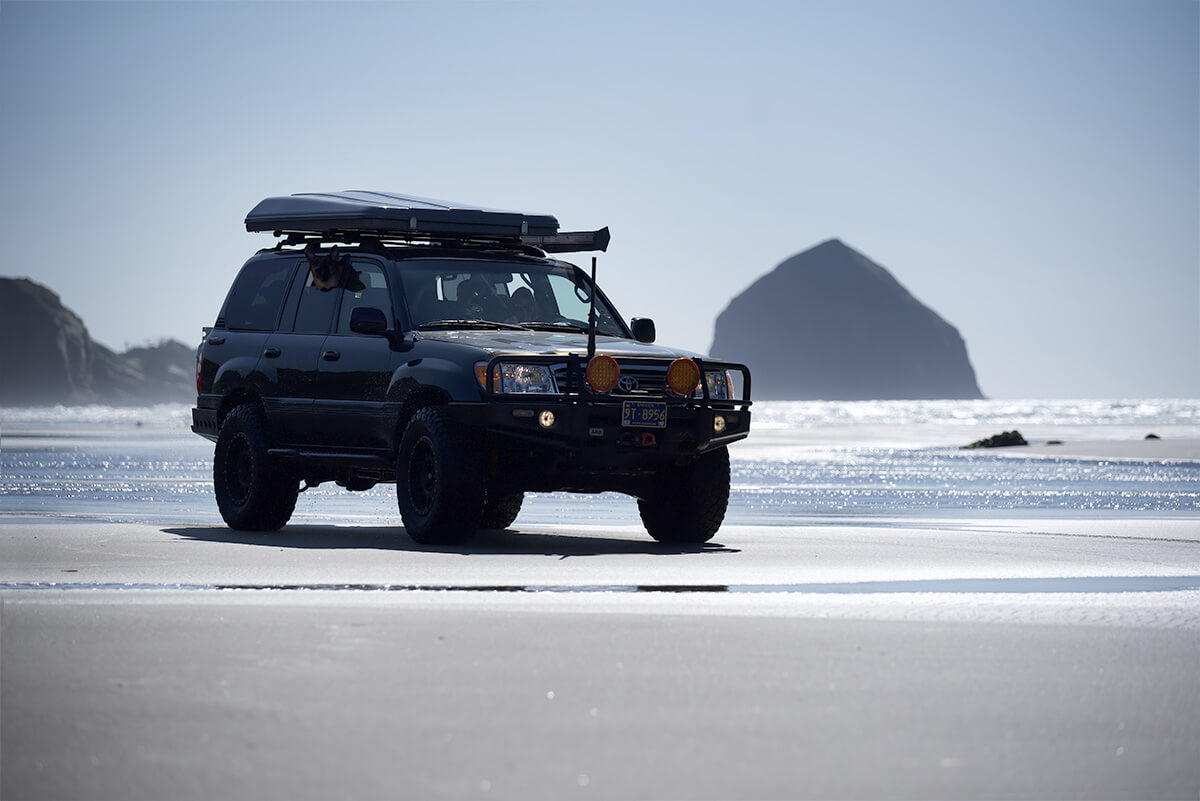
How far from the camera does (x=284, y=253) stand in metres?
14.0

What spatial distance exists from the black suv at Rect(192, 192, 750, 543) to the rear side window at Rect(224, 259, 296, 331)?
18 mm

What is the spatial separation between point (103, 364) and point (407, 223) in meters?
191

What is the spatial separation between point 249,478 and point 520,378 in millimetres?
3082

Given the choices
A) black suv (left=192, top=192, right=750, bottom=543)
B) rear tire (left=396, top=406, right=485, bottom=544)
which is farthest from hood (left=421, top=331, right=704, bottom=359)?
rear tire (left=396, top=406, right=485, bottom=544)

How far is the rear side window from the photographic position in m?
13.9

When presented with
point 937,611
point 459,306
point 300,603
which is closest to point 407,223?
point 459,306

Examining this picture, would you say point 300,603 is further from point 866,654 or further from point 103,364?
point 103,364

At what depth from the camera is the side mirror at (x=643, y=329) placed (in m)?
13.6

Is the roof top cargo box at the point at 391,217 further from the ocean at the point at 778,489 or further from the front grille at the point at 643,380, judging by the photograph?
the ocean at the point at 778,489

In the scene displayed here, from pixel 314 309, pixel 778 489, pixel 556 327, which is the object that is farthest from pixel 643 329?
pixel 778 489

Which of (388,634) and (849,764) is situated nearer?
(849,764)

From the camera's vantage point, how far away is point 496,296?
13133 mm

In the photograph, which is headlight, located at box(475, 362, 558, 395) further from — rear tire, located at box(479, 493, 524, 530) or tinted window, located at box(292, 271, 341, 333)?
rear tire, located at box(479, 493, 524, 530)

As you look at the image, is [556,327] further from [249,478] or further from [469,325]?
[249,478]
